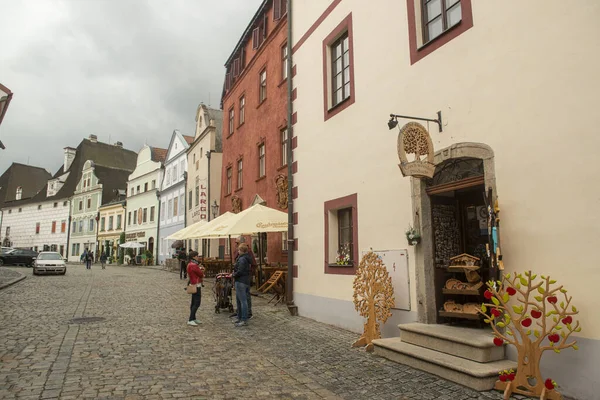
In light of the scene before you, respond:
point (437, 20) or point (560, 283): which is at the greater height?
point (437, 20)

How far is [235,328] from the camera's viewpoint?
925 cm

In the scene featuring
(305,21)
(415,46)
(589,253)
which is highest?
(305,21)

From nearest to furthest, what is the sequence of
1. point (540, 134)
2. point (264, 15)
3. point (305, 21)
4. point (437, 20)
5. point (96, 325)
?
point (540, 134) < point (437, 20) < point (96, 325) < point (305, 21) < point (264, 15)

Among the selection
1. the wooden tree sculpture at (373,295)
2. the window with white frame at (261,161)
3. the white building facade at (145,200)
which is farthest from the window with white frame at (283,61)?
the white building facade at (145,200)

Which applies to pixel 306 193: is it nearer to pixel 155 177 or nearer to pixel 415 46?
pixel 415 46

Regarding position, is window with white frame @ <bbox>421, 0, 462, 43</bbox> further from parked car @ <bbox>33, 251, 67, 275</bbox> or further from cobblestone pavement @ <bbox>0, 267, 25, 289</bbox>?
parked car @ <bbox>33, 251, 67, 275</bbox>

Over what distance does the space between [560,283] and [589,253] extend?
0.49 metres

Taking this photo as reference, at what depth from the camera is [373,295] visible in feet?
24.5

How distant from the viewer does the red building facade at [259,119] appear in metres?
16.1

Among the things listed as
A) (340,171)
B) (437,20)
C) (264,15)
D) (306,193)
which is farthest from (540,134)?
(264,15)

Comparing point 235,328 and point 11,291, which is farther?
point 11,291

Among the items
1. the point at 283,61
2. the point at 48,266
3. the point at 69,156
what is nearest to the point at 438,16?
the point at 283,61

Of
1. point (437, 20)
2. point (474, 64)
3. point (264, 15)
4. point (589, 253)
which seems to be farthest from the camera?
point (264, 15)

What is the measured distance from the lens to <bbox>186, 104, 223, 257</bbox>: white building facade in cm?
2641
